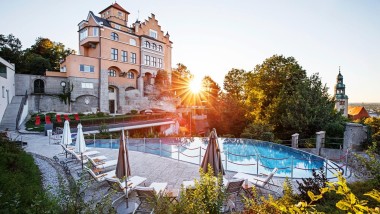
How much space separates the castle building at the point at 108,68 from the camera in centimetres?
2902

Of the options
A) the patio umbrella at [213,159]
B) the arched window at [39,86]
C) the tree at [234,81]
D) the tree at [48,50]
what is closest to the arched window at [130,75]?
the arched window at [39,86]

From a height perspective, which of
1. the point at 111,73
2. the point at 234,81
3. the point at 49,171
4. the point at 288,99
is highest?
the point at 234,81

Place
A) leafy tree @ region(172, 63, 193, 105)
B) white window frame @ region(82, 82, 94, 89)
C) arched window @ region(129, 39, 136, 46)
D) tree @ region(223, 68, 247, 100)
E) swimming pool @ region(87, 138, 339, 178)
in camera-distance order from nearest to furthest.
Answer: swimming pool @ region(87, 138, 339, 178) → white window frame @ region(82, 82, 94, 89) → arched window @ region(129, 39, 136, 46) → leafy tree @ region(172, 63, 193, 105) → tree @ region(223, 68, 247, 100)

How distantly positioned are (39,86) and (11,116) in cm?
933

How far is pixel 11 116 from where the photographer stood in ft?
67.4

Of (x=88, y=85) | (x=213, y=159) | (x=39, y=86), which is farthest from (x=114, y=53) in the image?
(x=213, y=159)

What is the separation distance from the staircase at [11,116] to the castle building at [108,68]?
180 inches

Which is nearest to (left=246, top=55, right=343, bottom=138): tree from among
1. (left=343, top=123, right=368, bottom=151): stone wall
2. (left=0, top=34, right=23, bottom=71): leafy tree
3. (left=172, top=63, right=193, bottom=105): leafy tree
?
(left=343, top=123, right=368, bottom=151): stone wall

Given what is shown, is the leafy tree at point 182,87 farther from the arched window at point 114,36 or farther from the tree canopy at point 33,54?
the tree canopy at point 33,54

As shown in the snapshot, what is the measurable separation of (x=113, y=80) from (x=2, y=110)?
16264 mm

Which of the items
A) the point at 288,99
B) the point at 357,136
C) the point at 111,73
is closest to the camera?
the point at 357,136

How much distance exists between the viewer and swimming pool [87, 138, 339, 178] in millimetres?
11920

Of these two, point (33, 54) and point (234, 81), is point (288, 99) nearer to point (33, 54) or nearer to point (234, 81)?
point (234, 81)

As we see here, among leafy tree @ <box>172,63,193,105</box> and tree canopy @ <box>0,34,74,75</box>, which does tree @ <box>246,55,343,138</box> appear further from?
tree canopy @ <box>0,34,74,75</box>
